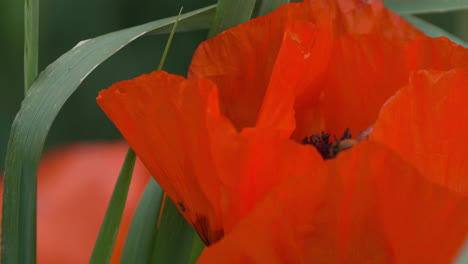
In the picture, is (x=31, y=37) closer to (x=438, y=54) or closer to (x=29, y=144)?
(x=29, y=144)

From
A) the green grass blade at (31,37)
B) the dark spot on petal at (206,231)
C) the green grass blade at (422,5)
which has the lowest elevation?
the dark spot on petal at (206,231)

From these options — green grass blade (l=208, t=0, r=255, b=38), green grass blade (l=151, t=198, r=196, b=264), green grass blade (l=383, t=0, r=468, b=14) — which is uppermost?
green grass blade (l=208, t=0, r=255, b=38)

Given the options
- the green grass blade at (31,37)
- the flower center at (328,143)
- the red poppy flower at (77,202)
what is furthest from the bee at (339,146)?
the red poppy flower at (77,202)

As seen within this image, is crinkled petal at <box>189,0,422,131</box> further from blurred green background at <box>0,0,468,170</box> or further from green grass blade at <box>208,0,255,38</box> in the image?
blurred green background at <box>0,0,468,170</box>

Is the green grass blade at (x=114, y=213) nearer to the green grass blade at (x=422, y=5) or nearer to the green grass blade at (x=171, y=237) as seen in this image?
the green grass blade at (x=171, y=237)

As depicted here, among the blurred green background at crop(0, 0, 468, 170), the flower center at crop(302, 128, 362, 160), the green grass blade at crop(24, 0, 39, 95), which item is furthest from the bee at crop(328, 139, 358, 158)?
the blurred green background at crop(0, 0, 468, 170)

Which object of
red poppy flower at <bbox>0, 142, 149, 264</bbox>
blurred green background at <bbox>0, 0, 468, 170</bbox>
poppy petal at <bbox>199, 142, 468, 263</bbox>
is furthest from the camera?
blurred green background at <bbox>0, 0, 468, 170</bbox>
